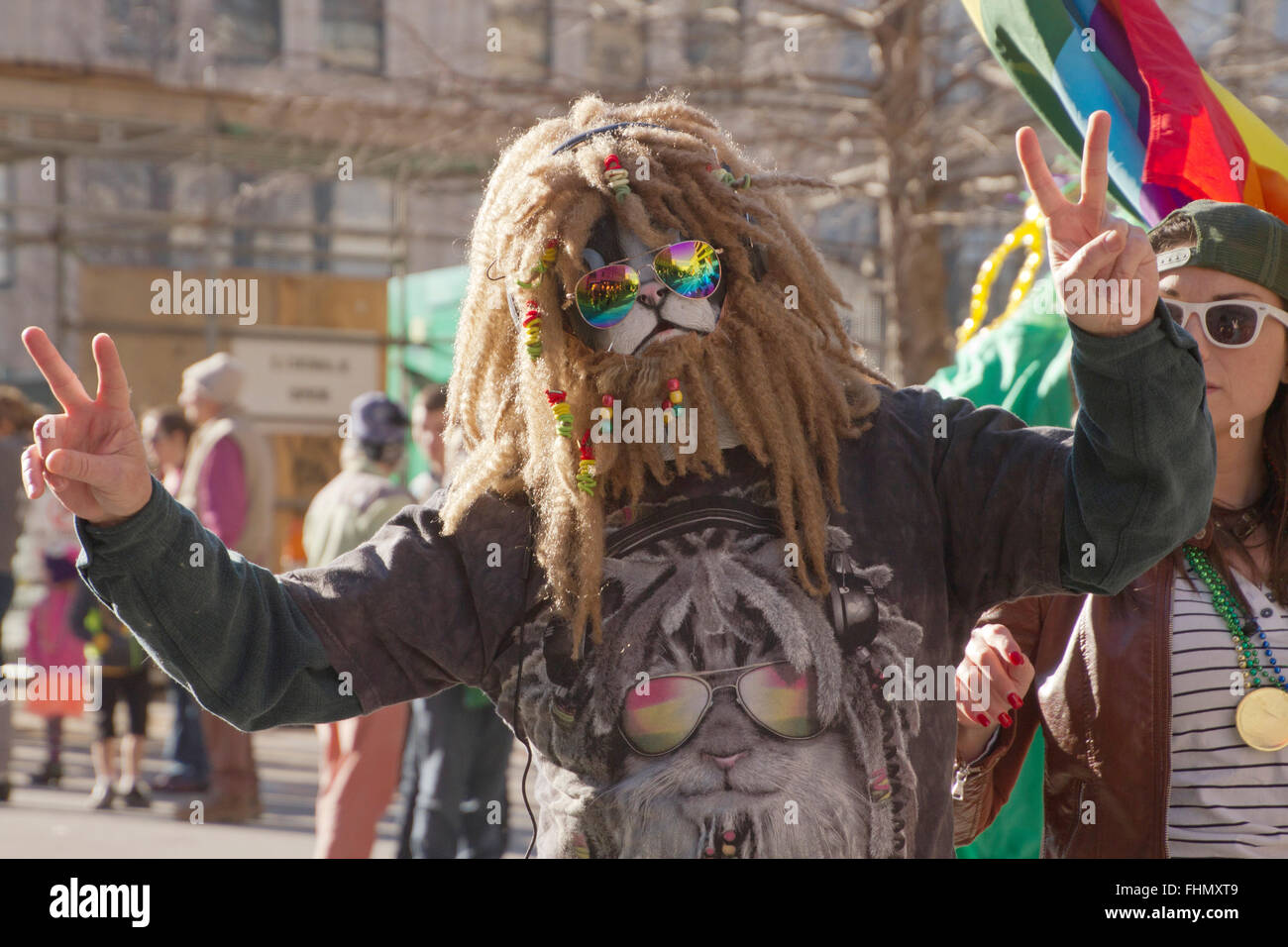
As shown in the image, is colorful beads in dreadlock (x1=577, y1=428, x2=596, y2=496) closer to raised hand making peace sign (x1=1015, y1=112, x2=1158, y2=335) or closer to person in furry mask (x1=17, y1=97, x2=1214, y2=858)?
person in furry mask (x1=17, y1=97, x2=1214, y2=858)

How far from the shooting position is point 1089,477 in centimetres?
186

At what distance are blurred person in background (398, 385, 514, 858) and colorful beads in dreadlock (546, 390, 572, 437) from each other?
9.68ft

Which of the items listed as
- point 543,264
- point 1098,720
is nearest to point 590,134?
point 543,264

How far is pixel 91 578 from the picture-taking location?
1.87 meters

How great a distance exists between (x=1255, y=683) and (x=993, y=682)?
0.41 meters

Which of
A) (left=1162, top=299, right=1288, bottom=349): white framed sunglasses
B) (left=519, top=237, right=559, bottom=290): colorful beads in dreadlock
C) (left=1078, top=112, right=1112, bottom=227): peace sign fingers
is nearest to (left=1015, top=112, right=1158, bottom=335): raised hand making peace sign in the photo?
(left=1078, top=112, right=1112, bottom=227): peace sign fingers

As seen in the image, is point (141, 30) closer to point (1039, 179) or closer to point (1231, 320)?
point (1231, 320)

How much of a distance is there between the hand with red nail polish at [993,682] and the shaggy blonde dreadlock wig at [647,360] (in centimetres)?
52

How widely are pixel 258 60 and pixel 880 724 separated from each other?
56.3 ft

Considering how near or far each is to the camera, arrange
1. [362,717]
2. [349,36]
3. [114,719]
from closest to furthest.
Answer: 1. [362,717]
2. [114,719]
3. [349,36]

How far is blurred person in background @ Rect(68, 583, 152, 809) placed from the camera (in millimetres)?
6719

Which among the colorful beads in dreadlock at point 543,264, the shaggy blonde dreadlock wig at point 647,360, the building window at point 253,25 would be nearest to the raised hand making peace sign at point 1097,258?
the shaggy blonde dreadlock wig at point 647,360

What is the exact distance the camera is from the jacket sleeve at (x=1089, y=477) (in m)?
1.77
